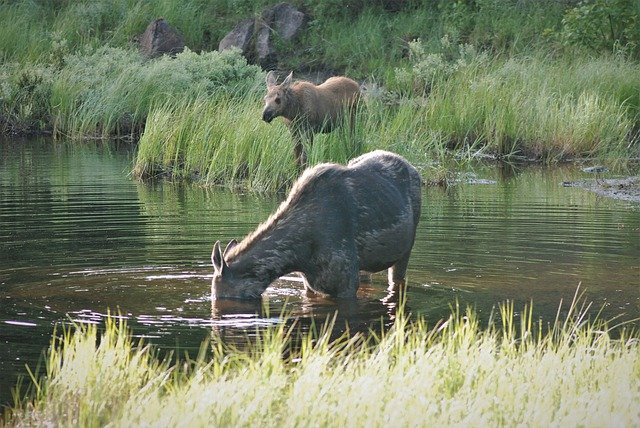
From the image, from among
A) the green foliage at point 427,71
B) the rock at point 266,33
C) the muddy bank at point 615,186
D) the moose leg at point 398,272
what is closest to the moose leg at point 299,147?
the muddy bank at point 615,186

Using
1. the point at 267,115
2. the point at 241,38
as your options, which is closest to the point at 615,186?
the point at 267,115

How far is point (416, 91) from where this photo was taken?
27.9 meters

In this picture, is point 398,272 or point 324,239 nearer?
point 324,239

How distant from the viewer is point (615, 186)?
18266mm

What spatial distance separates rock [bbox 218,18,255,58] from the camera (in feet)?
112

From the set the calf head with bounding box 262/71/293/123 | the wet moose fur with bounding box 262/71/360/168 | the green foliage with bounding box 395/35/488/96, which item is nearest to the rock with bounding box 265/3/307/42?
the green foliage with bounding box 395/35/488/96

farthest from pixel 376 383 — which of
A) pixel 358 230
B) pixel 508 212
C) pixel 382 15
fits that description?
pixel 382 15

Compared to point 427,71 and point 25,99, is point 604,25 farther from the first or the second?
point 25,99

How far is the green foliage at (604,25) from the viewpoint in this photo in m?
28.2

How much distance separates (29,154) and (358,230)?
15309mm

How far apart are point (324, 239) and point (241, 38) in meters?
25.2

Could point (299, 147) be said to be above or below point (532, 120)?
below

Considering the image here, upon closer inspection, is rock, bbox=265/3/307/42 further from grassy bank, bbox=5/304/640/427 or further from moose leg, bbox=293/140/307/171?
grassy bank, bbox=5/304/640/427

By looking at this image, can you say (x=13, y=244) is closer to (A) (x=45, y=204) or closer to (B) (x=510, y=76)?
(A) (x=45, y=204)
